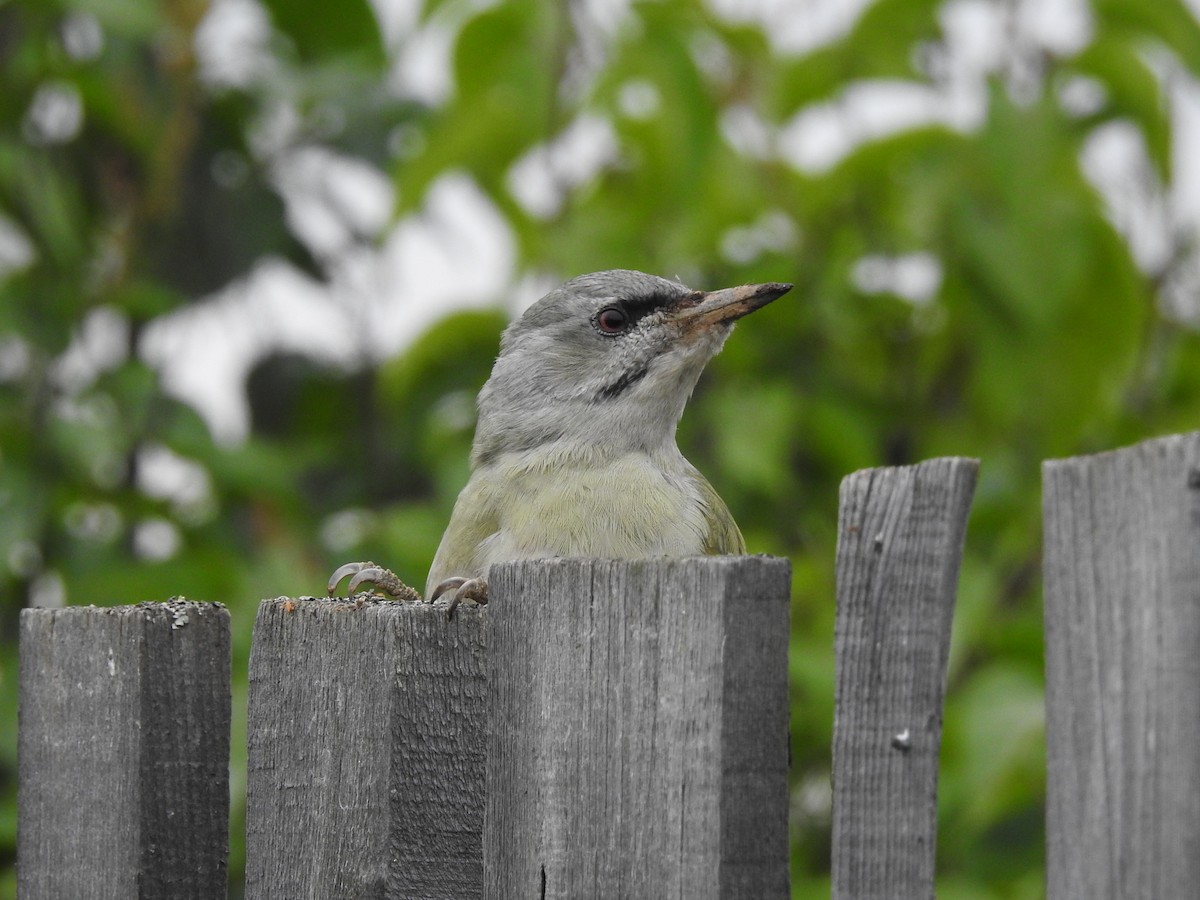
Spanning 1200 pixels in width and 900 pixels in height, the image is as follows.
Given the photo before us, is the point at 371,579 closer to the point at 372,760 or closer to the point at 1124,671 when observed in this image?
the point at 372,760

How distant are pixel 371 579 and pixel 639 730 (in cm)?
101

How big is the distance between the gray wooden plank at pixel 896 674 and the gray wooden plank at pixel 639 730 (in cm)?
10

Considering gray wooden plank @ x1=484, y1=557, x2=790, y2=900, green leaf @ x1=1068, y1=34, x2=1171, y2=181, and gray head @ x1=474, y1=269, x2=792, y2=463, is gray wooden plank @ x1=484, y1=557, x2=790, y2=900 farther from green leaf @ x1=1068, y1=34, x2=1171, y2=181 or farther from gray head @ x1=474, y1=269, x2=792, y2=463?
green leaf @ x1=1068, y1=34, x2=1171, y2=181

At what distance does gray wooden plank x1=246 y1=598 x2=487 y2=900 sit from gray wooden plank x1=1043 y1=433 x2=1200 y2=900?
815 millimetres

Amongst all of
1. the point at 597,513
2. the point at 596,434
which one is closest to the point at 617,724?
the point at 597,513

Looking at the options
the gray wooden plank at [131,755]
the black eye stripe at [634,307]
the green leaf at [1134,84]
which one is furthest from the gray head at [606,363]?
the gray wooden plank at [131,755]

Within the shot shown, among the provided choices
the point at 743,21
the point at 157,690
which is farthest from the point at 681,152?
the point at 157,690

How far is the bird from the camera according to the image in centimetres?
311

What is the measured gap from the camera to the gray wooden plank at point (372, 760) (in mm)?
1939

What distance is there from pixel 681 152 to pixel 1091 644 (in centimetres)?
272

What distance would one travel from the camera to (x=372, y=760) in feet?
6.40

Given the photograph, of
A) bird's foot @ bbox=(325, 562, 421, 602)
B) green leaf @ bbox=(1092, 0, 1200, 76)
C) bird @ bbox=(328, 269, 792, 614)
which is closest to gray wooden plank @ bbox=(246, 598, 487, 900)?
bird's foot @ bbox=(325, 562, 421, 602)

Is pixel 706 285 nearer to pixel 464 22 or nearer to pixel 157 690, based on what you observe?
pixel 464 22

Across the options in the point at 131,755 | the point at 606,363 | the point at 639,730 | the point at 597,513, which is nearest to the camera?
the point at 639,730
